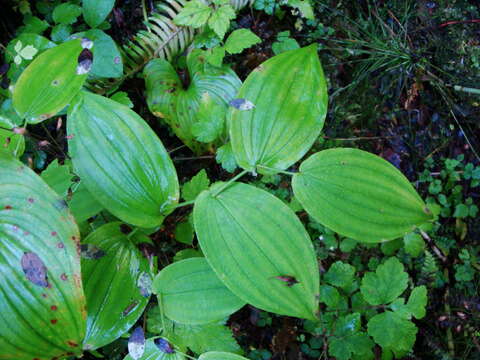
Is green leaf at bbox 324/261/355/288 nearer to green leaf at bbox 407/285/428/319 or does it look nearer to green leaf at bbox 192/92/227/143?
green leaf at bbox 407/285/428/319

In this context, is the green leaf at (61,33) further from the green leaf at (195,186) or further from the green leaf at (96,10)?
the green leaf at (195,186)

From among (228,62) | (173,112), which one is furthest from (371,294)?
(228,62)

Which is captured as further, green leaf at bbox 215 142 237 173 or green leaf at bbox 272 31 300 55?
green leaf at bbox 272 31 300 55

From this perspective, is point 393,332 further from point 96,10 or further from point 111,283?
point 96,10

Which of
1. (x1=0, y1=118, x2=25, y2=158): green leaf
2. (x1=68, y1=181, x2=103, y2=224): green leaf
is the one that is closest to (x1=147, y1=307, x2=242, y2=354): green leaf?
(x1=68, y1=181, x2=103, y2=224): green leaf

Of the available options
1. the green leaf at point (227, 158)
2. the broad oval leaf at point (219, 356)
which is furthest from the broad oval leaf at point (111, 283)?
the green leaf at point (227, 158)

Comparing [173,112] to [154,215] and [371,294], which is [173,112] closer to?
[154,215]
